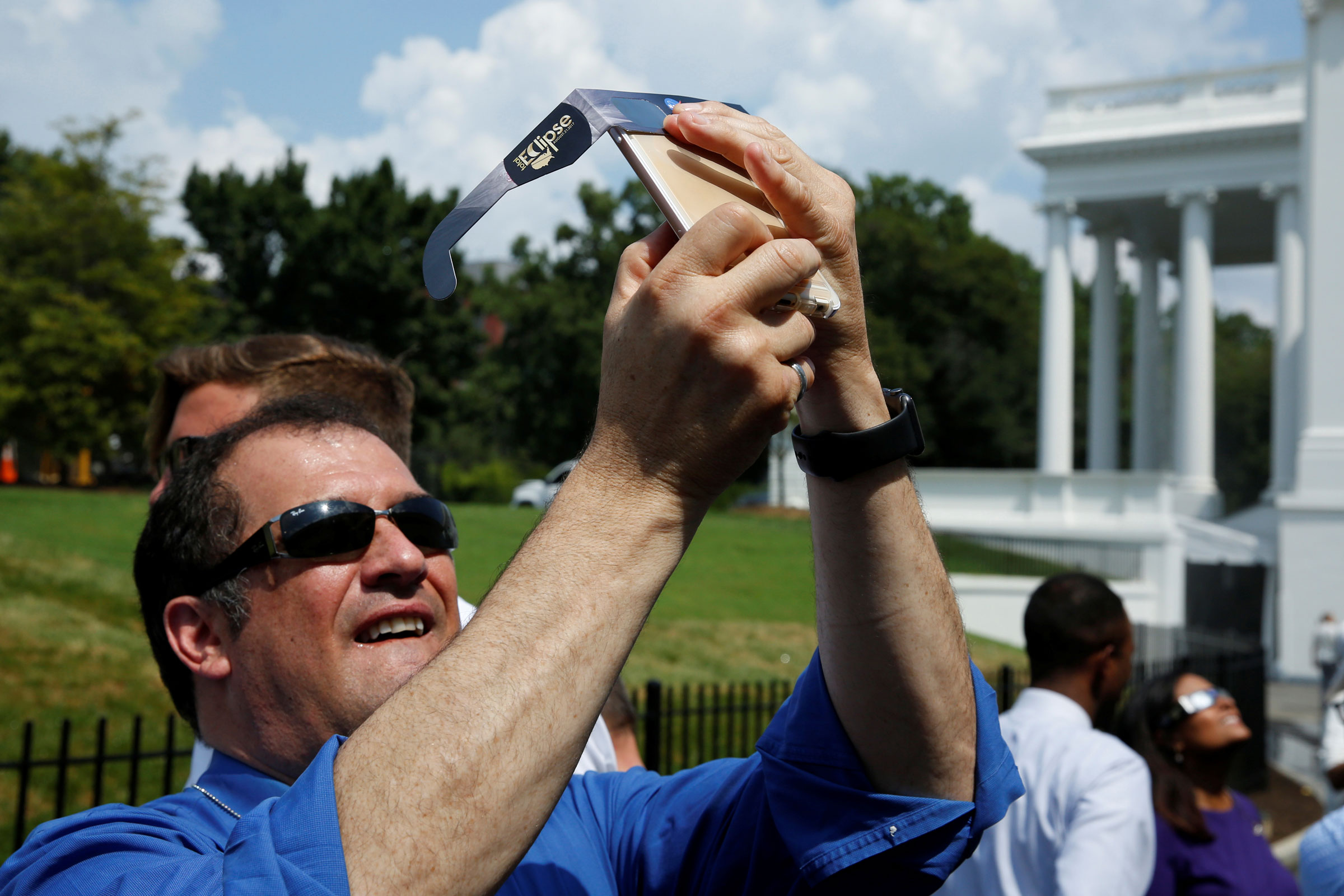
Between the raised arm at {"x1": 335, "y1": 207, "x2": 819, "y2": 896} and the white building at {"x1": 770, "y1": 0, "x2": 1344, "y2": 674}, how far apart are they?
823 inches

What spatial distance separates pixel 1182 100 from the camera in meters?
35.8

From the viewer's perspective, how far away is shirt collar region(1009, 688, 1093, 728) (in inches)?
159

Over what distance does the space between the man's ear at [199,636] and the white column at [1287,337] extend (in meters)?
34.6

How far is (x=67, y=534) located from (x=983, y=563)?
16808mm

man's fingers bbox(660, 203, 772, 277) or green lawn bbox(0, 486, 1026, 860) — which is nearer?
man's fingers bbox(660, 203, 772, 277)

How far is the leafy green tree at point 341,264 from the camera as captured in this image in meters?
39.4

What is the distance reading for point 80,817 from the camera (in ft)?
5.01

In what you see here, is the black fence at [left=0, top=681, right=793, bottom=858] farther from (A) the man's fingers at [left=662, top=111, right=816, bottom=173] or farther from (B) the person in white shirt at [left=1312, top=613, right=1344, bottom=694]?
(B) the person in white shirt at [left=1312, top=613, right=1344, bottom=694]

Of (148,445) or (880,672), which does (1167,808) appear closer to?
(880,672)

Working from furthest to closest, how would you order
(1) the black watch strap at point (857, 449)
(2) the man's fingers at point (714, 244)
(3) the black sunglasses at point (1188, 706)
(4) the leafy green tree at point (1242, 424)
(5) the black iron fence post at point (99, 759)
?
(4) the leafy green tree at point (1242, 424) → (5) the black iron fence post at point (99, 759) → (3) the black sunglasses at point (1188, 706) → (1) the black watch strap at point (857, 449) → (2) the man's fingers at point (714, 244)

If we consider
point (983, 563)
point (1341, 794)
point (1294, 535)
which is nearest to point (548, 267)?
point (983, 563)

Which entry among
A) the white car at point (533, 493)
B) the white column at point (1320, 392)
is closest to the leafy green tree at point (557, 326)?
the white car at point (533, 493)

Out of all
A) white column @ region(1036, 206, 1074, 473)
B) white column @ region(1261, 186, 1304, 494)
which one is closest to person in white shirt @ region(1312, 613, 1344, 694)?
white column @ region(1261, 186, 1304, 494)

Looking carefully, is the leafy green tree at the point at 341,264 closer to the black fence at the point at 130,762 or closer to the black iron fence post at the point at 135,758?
the black fence at the point at 130,762
